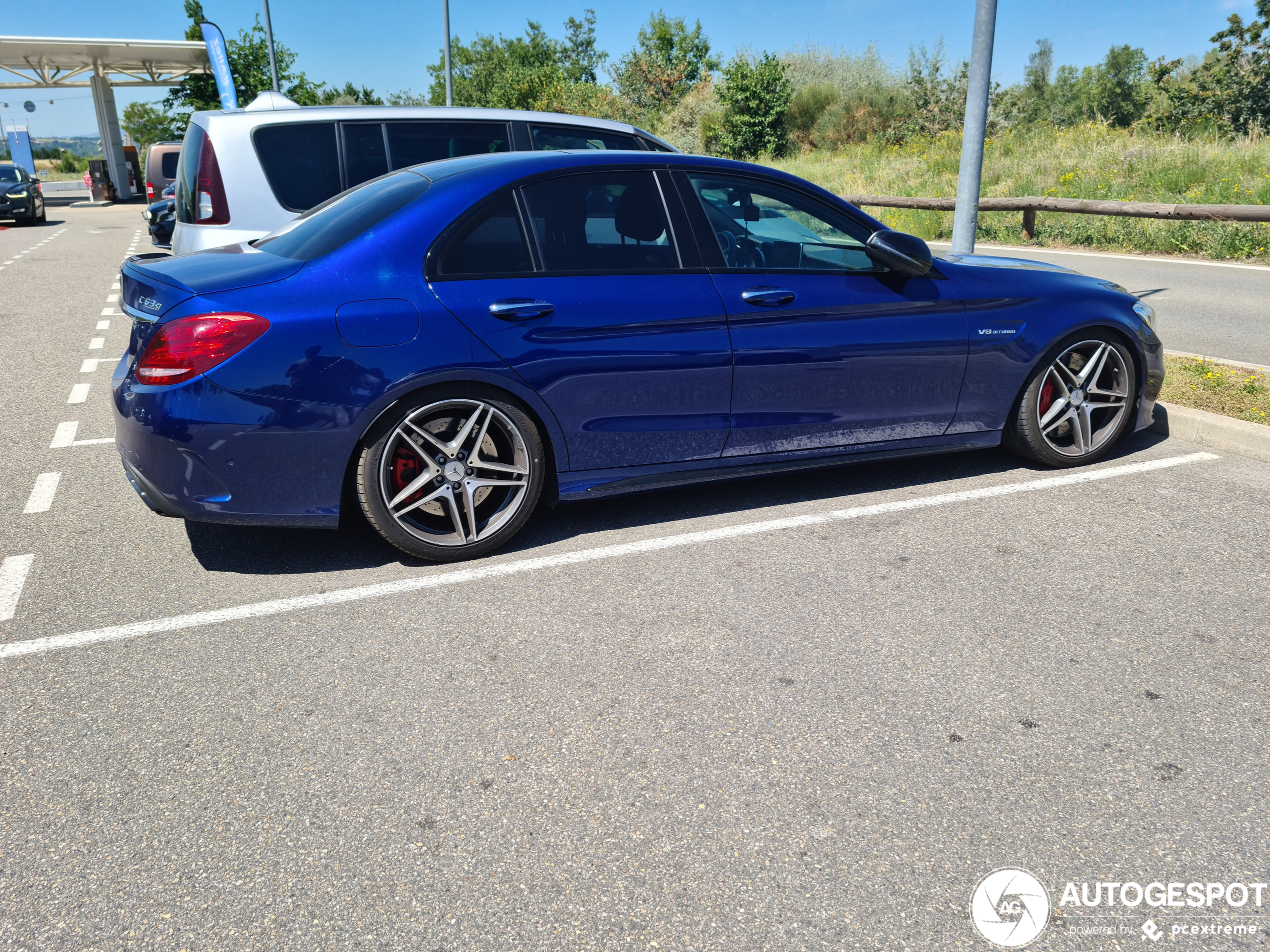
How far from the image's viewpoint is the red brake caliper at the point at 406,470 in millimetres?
3848

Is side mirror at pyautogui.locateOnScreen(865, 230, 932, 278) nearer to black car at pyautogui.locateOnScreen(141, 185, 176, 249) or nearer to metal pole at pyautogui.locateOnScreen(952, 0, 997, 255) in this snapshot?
metal pole at pyautogui.locateOnScreen(952, 0, 997, 255)

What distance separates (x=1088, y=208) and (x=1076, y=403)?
34.0ft

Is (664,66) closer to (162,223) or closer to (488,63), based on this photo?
(488,63)

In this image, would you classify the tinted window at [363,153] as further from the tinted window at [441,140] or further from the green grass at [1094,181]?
the green grass at [1094,181]

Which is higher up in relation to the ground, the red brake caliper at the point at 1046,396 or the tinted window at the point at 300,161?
the tinted window at the point at 300,161

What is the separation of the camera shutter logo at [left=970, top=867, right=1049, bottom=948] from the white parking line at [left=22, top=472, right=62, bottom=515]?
167 inches

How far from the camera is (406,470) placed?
3875 millimetres

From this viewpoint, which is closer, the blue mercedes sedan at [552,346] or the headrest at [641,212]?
the blue mercedes sedan at [552,346]

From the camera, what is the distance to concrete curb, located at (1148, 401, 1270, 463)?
17.2 ft

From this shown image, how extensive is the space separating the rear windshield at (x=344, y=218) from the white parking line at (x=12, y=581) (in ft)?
5.14

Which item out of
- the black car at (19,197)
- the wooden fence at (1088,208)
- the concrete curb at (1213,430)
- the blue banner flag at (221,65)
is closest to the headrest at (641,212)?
the concrete curb at (1213,430)

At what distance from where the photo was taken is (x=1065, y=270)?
5.06 m

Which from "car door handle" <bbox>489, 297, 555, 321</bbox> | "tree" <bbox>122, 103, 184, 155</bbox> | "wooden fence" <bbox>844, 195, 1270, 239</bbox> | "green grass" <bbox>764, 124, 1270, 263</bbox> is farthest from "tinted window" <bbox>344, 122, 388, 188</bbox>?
"tree" <bbox>122, 103, 184, 155</bbox>

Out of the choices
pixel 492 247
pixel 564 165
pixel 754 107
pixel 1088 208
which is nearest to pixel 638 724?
pixel 492 247
